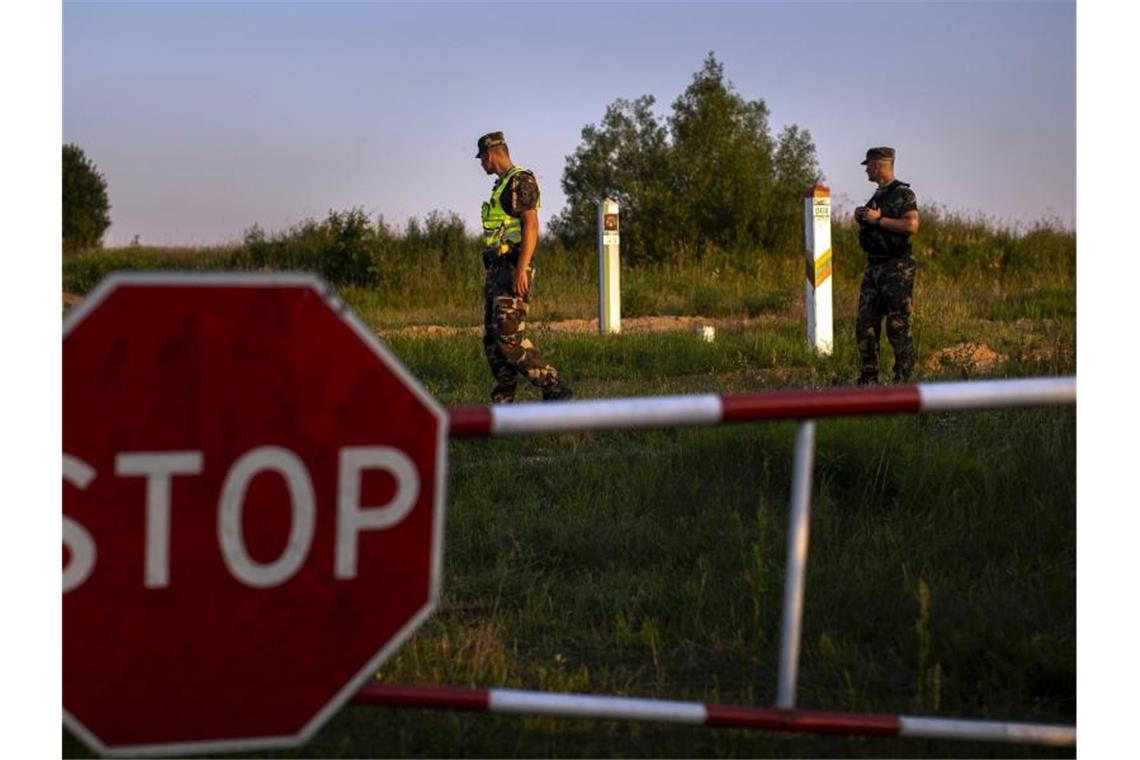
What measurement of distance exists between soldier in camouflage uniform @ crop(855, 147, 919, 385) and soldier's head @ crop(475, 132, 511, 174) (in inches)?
104

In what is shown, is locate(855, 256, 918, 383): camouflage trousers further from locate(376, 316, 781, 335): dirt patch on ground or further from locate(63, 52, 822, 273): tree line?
locate(63, 52, 822, 273): tree line

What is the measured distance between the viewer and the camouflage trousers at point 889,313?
9.74m

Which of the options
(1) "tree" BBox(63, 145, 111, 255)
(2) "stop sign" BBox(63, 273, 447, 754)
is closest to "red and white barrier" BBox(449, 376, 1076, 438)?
(2) "stop sign" BBox(63, 273, 447, 754)

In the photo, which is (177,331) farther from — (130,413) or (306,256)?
(306,256)

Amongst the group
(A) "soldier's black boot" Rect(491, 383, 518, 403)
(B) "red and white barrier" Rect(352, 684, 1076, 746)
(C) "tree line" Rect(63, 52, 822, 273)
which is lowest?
(B) "red and white barrier" Rect(352, 684, 1076, 746)

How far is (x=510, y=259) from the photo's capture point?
8758 mm

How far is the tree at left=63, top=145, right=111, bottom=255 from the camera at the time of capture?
38125mm

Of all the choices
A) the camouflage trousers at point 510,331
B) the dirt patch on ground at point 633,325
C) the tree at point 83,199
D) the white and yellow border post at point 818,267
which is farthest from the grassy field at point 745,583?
the tree at point 83,199

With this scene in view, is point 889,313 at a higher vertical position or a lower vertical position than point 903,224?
lower

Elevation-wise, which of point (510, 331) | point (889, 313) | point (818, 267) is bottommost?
point (510, 331)

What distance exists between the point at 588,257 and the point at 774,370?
12.5 meters

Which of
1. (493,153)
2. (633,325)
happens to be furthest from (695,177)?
(493,153)

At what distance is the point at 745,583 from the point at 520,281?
4372 mm

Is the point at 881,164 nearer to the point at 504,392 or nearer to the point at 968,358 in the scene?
the point at 968,358
